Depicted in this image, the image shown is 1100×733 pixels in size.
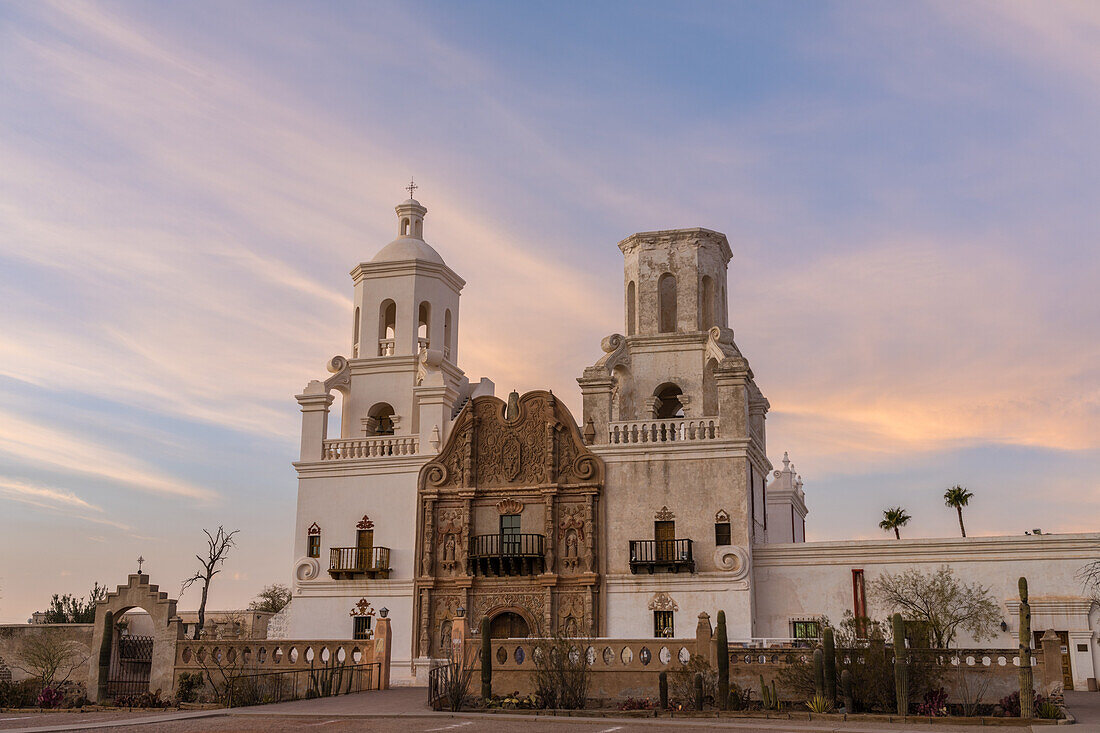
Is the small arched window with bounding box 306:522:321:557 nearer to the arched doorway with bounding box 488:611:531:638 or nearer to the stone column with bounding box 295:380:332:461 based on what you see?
the stone column with bounding box 295:380:332:461

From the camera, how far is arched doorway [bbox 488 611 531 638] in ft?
120

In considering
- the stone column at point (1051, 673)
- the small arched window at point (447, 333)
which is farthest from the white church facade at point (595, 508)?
the stone column at point (1051, 673)

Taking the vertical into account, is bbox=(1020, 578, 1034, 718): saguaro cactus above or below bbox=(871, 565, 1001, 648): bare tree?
below

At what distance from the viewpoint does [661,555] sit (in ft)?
116

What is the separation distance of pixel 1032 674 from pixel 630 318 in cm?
1966

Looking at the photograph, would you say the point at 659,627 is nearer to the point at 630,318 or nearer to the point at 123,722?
the point at 630,318

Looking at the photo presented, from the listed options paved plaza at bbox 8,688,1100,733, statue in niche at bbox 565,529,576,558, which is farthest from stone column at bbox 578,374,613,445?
paved plaza at bbox 8,688,1100,733

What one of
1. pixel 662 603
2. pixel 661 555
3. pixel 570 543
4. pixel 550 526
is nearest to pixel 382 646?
pixel 550 526

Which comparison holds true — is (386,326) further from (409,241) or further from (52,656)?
(52,656)

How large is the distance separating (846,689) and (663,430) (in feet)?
43.9

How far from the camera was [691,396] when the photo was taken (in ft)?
127

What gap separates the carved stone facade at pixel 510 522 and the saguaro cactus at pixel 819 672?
1132cm

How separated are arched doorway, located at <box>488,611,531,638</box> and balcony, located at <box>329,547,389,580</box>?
158 inches

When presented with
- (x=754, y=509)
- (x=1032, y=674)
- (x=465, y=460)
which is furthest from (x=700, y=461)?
(x=1032, y=674)
